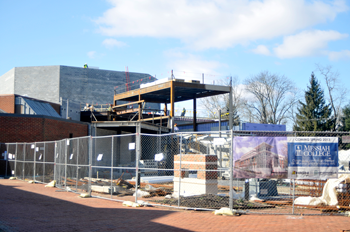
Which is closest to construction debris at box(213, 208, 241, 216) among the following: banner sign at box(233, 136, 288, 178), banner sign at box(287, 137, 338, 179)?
banner sign at box(233, 136, 288, 178)

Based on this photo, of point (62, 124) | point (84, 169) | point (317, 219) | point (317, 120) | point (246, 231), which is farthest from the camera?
point (317, 120)

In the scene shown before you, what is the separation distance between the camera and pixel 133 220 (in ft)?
29.6

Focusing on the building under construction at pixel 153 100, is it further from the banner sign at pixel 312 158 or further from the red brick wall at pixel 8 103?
the banner sign at pixel 312 158

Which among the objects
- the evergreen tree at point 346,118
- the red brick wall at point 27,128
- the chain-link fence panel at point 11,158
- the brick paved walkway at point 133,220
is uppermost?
the evergreen tree at point 346,118

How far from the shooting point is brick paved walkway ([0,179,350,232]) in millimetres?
8047

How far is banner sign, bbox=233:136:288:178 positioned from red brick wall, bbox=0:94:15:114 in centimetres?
3187

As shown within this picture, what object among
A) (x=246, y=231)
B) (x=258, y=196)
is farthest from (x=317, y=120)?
(x=246, y=231)

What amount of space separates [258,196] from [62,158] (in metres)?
10.6

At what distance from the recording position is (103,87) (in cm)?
5641

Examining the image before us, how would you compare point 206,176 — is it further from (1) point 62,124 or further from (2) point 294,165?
(1) point 62,124

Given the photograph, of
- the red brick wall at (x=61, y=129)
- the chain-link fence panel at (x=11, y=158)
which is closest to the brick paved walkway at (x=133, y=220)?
the chain-link fence panel at (x=11, y=158)

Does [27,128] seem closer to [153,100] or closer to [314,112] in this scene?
[153,100]

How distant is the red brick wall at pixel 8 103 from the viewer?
3512 cm

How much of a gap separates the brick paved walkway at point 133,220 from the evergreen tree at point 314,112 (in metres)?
45.7
